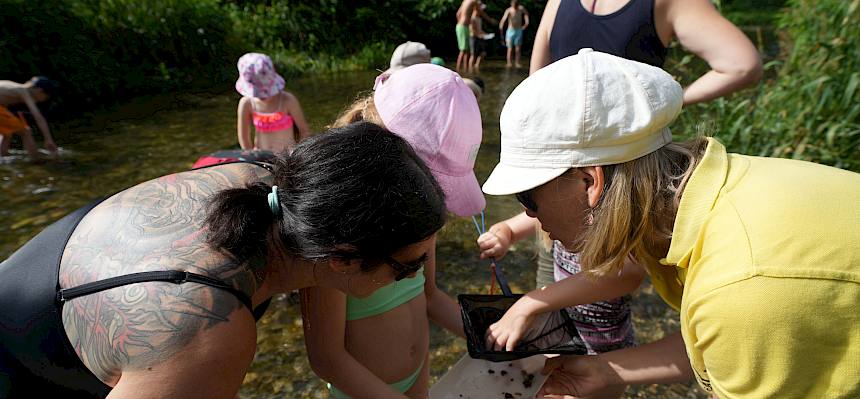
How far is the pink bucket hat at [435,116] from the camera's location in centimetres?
148

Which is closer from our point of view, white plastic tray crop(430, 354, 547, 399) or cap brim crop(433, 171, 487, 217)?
cap brim crop(433, 171, 487, 217)

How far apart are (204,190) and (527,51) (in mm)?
16437

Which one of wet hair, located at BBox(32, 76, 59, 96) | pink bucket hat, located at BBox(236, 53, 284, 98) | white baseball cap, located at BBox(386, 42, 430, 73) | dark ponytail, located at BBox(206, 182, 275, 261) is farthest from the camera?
wet hair, located at BBox(32, 76, 59, 96)

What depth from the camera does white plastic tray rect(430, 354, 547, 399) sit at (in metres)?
1.77

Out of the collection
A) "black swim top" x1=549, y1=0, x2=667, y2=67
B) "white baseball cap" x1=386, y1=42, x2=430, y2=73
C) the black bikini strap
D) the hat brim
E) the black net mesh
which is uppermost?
"black swim top" x1=549, y1=0, x2=667, y2=67

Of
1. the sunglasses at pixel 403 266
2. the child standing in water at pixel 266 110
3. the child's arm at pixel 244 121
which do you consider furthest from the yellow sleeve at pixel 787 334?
the child's arm at pixel 244 121

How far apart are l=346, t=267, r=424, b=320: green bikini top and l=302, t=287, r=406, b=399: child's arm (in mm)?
71

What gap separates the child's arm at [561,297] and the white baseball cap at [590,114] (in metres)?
0.55

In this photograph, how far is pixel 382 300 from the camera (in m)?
1.59

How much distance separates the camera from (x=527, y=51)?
16594 millimetres

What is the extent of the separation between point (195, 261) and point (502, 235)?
4.01 ft

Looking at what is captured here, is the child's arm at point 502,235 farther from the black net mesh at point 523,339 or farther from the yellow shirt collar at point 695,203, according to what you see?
the yellow shirt collar at point 695,203

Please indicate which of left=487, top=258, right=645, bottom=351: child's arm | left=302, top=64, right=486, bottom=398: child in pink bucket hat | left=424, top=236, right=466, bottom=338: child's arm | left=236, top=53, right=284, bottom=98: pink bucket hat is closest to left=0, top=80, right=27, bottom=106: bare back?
left=236, top=53, right=284, bottom=98: pink bucket hat

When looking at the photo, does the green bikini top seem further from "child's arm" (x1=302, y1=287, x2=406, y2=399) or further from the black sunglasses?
the black sunglasses
